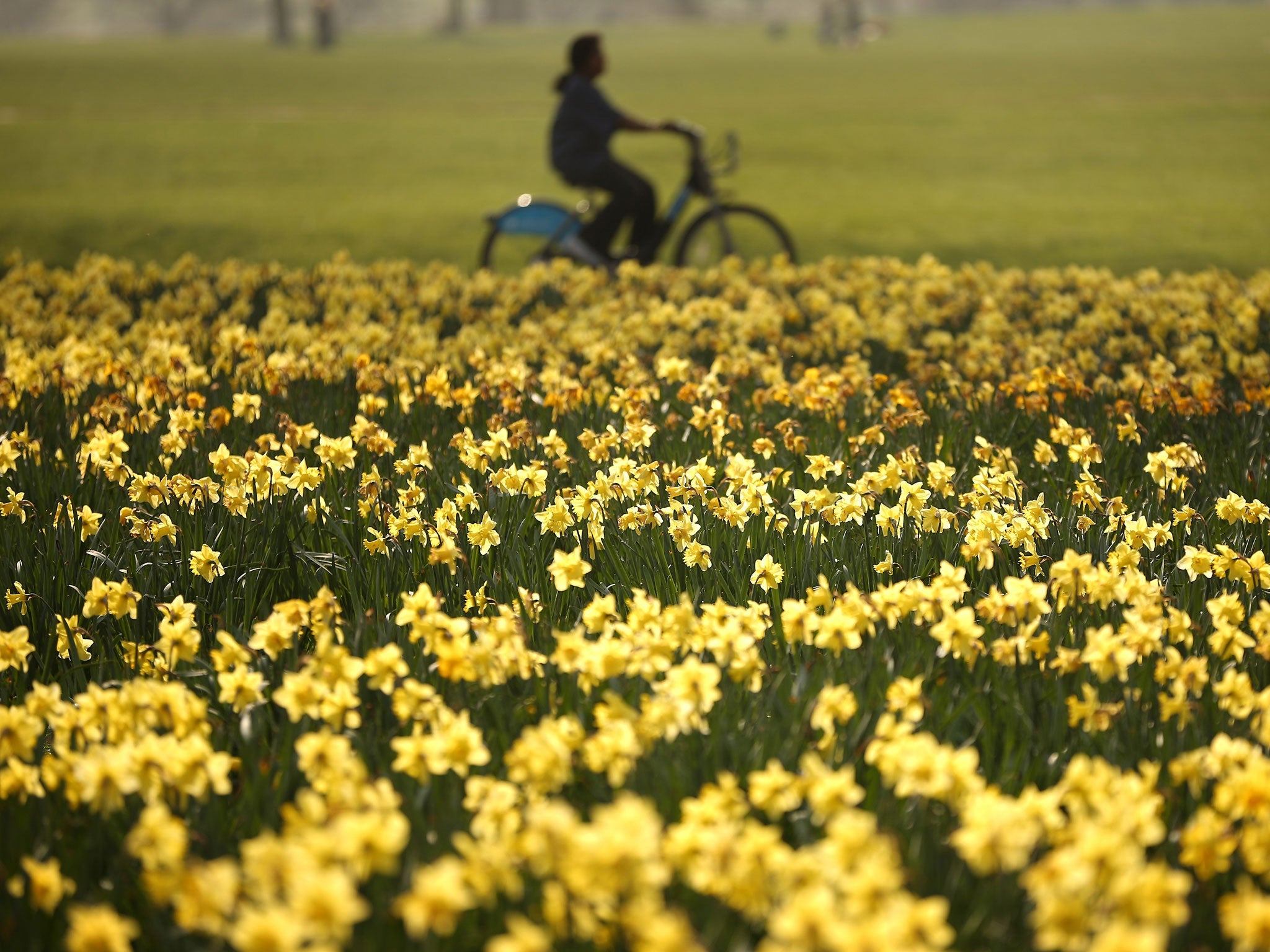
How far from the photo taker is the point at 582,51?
8.98 m

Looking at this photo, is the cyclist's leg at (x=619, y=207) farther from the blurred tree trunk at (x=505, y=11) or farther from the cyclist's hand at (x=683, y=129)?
the blurred tree trunk at (x=505, y=11)

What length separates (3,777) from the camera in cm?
229

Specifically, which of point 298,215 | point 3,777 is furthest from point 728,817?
point 298,215

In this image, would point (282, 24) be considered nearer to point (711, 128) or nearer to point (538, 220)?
point (711, 128)

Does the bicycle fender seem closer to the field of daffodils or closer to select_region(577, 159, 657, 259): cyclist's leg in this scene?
select_region(577, 159, 657, 259): cyclist's leg

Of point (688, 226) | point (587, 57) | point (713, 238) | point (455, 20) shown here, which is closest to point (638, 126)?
point (587, 57)

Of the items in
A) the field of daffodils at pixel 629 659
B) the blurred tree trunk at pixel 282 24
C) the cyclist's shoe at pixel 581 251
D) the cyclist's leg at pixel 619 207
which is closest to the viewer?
the field of daffodils at pixel 629 659

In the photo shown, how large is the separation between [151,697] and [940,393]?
417 centimetres

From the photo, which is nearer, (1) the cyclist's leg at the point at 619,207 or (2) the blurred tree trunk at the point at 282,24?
(1) the cyclist's leg at the point at 619,207

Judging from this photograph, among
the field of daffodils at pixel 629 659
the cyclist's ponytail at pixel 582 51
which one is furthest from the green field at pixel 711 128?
the field of daffodils at pixel 629 659

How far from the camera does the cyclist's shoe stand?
9.38m

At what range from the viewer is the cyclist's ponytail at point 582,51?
29.3ft

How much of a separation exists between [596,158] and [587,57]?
0.74 meters

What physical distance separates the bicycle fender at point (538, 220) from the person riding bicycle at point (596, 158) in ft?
0.41
